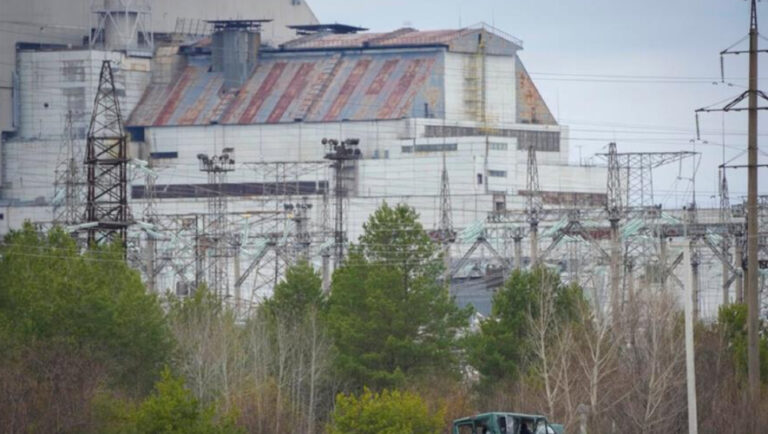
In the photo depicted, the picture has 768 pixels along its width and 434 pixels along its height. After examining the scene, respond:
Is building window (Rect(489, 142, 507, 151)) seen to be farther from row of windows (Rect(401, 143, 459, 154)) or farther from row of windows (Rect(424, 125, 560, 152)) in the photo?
row of windows (Rect(424, 125, 560, 152))

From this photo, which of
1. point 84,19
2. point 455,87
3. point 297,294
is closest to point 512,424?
point 297,294

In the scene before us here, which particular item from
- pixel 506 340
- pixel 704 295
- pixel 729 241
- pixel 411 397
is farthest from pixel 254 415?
pixel 704 295

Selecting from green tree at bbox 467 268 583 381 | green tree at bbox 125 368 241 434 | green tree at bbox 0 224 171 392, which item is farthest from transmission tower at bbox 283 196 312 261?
green tree at bbox 125 368 241 434

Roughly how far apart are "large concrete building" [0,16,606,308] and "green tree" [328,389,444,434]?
78.2 metres

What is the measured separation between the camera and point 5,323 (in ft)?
171

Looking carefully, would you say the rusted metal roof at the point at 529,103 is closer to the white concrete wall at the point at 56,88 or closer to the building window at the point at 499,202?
the building window at the point at 499,202

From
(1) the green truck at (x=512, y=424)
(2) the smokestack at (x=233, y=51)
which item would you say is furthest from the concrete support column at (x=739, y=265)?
(2) the smokestack at (x=233, y=51)

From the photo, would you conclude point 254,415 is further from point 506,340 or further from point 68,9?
point 68,9

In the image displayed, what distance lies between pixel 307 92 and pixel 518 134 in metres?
13.8

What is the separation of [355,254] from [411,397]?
18.5 metres

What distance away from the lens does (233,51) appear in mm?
141250

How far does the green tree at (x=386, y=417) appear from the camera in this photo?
43.9 metres

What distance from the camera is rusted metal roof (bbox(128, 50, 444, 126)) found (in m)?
134

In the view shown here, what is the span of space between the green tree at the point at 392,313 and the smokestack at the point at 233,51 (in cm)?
7814
